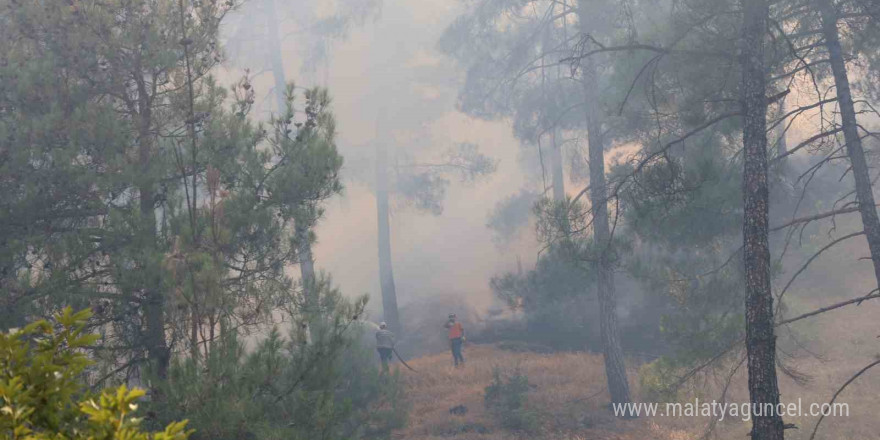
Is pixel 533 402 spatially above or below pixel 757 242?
below

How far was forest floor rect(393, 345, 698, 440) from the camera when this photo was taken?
13.5 meters

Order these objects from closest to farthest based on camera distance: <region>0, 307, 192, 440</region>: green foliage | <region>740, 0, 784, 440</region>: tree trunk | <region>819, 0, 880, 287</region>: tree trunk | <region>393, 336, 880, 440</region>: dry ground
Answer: <region>0, 307, 192, 440</region>: green foliage → <region>740, 0, 784, 440</region>: tree trunk → <region>819, 0, 880, 287</region>: tree trunk → <region>393, 336, 880, 440</region>: dry ground

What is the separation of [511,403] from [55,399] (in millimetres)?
13281

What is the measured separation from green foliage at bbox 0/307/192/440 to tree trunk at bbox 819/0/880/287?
907 centimetres

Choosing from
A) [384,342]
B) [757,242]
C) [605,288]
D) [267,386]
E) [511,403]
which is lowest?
[511,403]

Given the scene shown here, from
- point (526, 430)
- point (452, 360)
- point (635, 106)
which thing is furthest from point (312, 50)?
point (526, 430)

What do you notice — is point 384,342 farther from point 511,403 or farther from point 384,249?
point 384,249

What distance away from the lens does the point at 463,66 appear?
99.6 feet

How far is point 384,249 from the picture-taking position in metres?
30.3

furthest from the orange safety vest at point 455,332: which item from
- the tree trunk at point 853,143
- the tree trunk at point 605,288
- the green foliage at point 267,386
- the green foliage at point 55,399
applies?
the green foliage at point 55,399

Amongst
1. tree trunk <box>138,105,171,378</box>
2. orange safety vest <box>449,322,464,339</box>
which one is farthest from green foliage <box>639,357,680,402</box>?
orange safety vest <box>449,322,464,339</box>

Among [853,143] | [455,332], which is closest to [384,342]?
[455,332]

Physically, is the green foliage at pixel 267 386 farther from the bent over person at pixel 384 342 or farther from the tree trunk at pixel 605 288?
the bent over person at pixel 384 342

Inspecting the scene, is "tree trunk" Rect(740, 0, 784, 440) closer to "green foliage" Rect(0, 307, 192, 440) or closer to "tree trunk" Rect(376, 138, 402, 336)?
"green foliage" Rect(0, 307, 192, 440)
